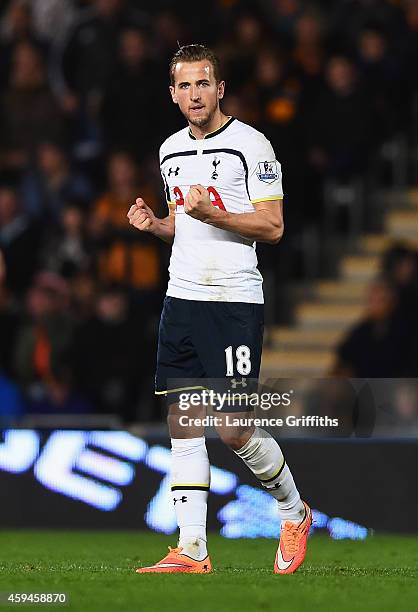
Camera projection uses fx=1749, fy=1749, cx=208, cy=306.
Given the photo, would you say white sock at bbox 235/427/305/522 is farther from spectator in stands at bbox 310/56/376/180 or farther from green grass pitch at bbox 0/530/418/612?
spectator in stands at bbox 310/56/376/180

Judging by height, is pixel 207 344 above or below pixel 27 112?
below

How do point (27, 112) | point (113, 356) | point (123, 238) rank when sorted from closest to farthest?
point (113, 356) → point (123, 238) → point (27, 112)

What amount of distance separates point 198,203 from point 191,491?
1282mm

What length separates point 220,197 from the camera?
7.61 m

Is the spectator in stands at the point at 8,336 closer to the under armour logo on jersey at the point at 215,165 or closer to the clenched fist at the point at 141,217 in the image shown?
the clenched fist at the point at 141,217

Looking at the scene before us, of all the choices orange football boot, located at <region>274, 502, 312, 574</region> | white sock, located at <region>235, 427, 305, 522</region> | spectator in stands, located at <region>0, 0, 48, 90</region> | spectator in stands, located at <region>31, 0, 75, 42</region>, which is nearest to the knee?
white sock, located at <region>235, 427, 305, 522</region>

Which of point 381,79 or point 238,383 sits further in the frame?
point 381,79

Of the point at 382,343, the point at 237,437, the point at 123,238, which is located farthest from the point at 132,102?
the point at 237,437

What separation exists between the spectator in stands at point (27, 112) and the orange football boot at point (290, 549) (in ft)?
27.7

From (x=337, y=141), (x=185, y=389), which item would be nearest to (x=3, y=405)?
(x=337, y=141)

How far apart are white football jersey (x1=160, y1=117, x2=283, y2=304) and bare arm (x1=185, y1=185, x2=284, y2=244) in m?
0.07

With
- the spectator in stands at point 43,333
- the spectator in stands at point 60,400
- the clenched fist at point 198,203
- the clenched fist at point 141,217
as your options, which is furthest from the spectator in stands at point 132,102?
the clenched fist at point 198,203

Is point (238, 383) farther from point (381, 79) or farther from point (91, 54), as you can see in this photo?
point (91, 54)

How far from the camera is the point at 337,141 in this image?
14.8 metres
